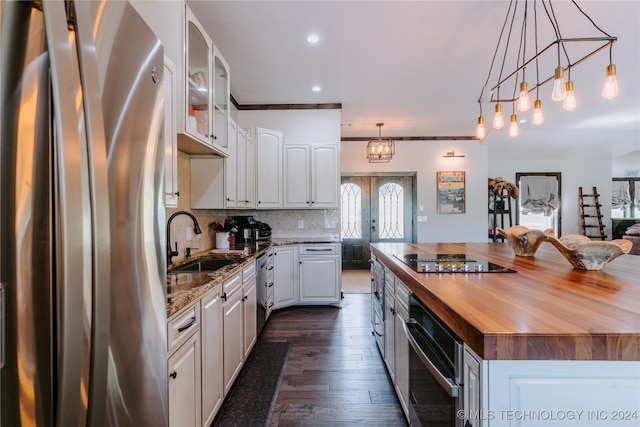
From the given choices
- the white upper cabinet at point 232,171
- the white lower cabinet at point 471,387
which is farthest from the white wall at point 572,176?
the white lower cabinet at point 471,387

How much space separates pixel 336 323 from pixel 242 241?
149cm

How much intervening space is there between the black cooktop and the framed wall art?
14.7ft

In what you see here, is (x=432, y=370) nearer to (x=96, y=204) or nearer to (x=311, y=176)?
(x=96, y=204)

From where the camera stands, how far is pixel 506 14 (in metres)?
2.38

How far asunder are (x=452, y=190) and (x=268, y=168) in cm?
414

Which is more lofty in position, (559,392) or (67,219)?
(67,219)

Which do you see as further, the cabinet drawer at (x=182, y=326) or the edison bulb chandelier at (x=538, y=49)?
the edison bulb chandelier at (x=538, y=49)

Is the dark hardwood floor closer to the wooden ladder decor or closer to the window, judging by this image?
the wooden ladder decor

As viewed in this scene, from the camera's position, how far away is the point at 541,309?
3.30ft

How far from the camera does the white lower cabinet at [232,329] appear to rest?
1973 mm

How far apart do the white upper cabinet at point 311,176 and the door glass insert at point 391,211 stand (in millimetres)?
2649

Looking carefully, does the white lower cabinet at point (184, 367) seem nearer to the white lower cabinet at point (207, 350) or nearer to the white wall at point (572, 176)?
the white lower cabinet at point (207, 350)

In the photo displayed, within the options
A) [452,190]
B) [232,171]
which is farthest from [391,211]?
[232,171]

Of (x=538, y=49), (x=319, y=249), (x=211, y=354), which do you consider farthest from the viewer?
(x=319, y=249)
